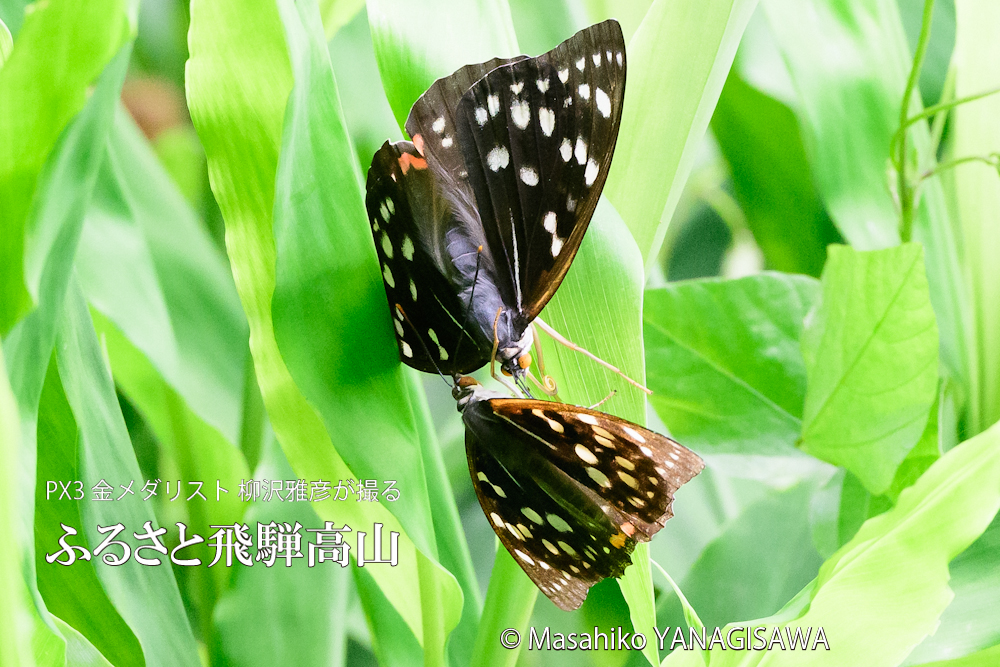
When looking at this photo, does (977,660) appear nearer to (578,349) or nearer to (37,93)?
(578,349)

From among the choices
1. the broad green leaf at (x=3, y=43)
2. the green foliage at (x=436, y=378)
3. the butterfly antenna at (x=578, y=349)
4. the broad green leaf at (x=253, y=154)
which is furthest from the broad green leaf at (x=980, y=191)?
the broad green leaf at (x=3, y=43)

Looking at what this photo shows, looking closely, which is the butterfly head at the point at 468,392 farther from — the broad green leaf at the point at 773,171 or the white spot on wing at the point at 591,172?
the broad green leaf at the point at 773,171

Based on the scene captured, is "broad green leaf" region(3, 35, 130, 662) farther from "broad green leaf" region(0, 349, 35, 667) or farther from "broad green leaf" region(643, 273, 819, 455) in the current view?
"broad green leaf" region(643, 273, 819, 455)

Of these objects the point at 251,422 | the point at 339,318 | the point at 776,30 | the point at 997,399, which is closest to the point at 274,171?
the point at 339,318

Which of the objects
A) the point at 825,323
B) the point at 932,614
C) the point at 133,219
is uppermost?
the point at 133,219

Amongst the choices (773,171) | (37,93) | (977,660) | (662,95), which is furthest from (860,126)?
(37,93)

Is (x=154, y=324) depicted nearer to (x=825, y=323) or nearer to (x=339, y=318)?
(x=339, y=318)

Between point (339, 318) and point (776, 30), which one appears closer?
point (339, 318)
